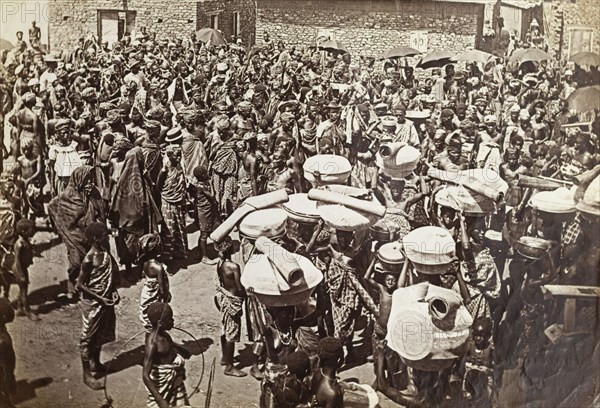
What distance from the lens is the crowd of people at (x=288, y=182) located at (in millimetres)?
5961

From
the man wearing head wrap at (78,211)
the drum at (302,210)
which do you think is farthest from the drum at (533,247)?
the man wearing head wrap at (78,211)

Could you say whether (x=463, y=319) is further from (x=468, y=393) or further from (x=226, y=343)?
(x=226, y=343)

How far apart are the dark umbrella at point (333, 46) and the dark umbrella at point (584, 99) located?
1690 millimetres

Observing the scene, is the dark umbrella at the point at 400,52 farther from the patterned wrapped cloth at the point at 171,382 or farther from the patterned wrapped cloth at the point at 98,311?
the patterned wrapped cloth at the point at 171,382

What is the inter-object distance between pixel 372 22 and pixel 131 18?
1700 millimetres

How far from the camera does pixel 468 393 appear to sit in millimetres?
6188

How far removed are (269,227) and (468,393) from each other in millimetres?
1890

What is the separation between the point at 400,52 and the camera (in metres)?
6.12

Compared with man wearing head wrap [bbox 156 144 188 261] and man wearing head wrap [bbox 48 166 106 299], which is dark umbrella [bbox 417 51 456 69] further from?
man wearing head wrap [bbox 48 166 106 299]

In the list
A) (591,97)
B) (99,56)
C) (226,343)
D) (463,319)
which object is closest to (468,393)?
(463,319)

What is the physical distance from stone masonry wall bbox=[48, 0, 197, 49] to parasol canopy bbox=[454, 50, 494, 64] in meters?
1.92

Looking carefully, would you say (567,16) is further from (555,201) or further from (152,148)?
(152,148)

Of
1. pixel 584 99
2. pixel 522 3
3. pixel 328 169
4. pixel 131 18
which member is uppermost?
pixel 522 3

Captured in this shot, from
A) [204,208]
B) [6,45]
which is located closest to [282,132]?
[204,208]
